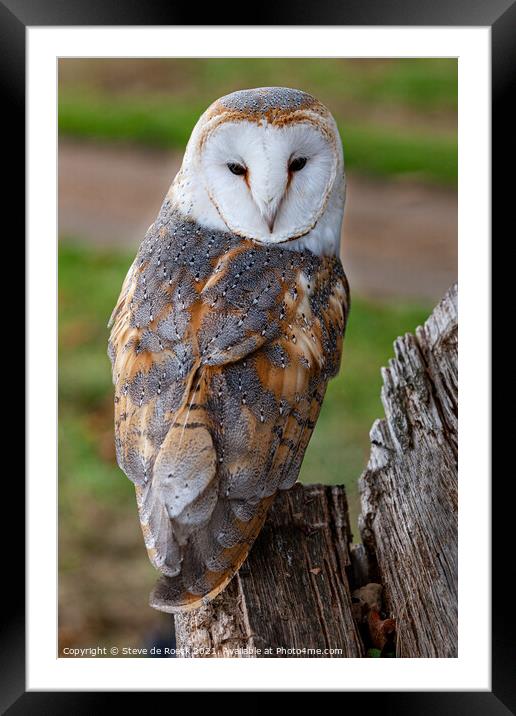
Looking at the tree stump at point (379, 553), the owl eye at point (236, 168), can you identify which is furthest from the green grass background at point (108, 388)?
the owl eye at point (236, 168)

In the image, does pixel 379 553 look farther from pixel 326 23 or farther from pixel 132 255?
pixel 326 23

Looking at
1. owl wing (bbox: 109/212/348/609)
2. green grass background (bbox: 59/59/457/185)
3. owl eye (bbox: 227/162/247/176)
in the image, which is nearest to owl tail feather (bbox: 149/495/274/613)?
owl wing (bbox: 109/212/348/609)

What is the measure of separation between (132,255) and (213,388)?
961 mm

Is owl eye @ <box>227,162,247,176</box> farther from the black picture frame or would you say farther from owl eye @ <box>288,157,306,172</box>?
the black picture frame

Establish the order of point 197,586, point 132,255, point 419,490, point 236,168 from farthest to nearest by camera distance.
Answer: point 132,255
point 419,490
point 236,168
point 197,586

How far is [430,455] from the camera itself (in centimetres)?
228

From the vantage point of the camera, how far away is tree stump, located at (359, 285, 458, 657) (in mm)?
2133

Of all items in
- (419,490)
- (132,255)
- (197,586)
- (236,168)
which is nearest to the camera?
(197,586)

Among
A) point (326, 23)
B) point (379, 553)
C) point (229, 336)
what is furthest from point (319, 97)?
point (379, 553)

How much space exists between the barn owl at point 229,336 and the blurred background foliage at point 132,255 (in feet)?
0.86

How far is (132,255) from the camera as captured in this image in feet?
9.07

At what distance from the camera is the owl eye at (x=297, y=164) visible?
2055 mm
